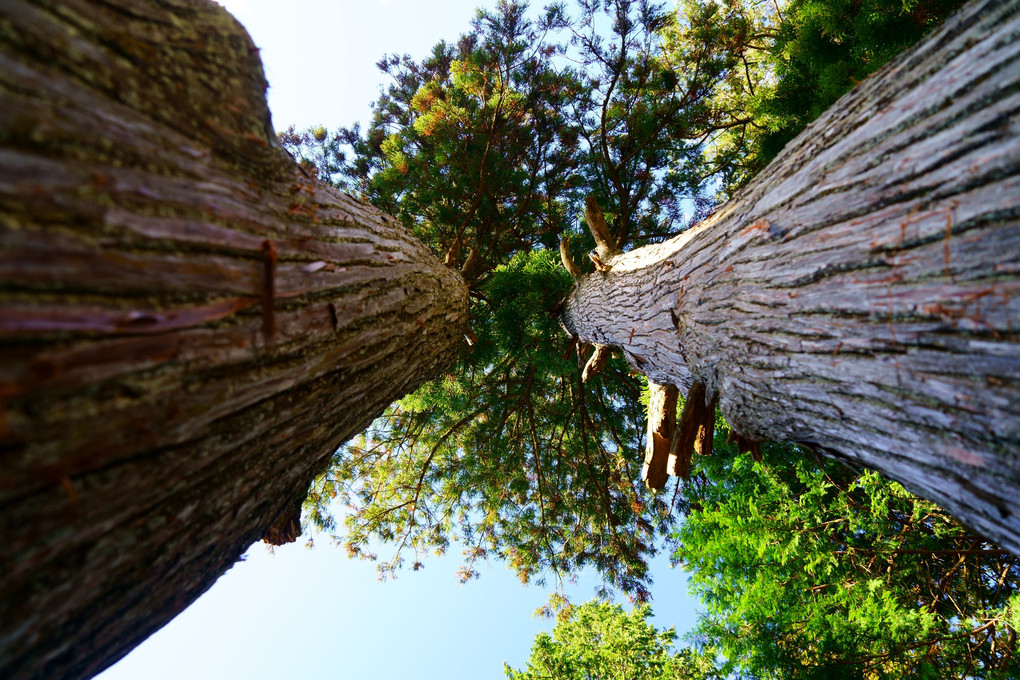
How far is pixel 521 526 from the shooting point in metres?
5.15

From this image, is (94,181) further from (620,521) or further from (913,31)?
(620,521)

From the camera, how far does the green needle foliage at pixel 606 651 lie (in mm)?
4719

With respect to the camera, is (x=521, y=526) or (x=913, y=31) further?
(x=521, y=526)

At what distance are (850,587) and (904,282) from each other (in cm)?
299

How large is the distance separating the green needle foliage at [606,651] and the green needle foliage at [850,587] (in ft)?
6.21

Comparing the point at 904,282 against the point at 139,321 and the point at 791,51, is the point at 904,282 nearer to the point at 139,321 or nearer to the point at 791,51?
the point at 139,321

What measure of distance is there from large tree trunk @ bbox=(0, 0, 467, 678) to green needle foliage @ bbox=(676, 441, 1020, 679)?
3092 millimetres

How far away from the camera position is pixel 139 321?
0.78 metres

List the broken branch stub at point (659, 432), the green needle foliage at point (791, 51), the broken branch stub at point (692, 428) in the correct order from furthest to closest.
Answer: the broken branch stub at point (659, 432) < the green needle foliage at point (791, 51) < the broken branch stub at point (692, 428)

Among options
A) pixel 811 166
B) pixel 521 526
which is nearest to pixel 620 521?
pixel 521 526

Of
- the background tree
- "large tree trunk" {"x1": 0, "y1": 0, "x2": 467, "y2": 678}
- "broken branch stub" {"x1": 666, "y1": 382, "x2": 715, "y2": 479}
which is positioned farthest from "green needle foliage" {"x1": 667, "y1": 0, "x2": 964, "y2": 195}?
"large tree trunk" {"x1": 0, "y1": 0, "x2": 467, "y2": 678}

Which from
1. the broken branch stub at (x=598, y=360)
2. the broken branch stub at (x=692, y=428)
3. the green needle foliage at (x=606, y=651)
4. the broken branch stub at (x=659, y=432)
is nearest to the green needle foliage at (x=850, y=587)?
the broken branch stub at (x=659, y=432)

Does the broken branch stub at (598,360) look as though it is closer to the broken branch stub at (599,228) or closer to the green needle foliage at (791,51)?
the broken branch stub at (599,228)

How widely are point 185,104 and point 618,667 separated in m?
6.10
